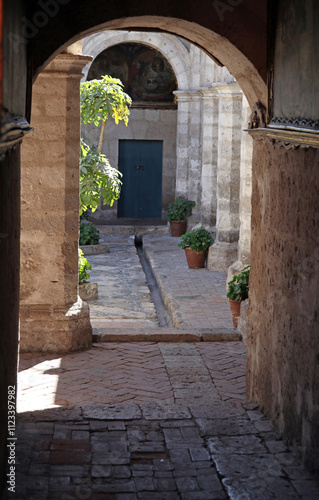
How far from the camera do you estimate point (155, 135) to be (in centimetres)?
2052

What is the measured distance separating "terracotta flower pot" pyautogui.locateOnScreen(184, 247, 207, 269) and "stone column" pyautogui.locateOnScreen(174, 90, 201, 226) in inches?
139

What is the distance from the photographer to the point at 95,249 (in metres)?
15.1

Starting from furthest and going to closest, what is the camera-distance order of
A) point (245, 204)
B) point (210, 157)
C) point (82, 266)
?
point (210, 157), point (245, 204), point (82, 266)

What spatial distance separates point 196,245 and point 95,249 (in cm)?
294

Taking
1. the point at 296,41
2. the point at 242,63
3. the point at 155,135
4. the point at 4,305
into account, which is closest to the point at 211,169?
the point at 155,135

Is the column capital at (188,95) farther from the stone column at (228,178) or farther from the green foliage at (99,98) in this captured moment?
the green foliage at (99,98)

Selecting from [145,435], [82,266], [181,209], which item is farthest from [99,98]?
[145,435]

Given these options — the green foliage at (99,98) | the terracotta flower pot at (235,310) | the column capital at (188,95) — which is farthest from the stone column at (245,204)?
the column capital at (188,95)

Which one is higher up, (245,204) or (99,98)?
(99,98)

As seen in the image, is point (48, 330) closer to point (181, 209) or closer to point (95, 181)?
point (95, 181)

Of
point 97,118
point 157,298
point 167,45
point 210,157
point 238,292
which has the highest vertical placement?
point 167,45

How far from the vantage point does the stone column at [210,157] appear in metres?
14.4

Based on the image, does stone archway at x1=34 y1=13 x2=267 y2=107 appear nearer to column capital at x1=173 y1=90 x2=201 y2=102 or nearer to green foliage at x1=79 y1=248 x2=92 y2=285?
green foliage at x1=79 y1=248 x2=92 y2=285

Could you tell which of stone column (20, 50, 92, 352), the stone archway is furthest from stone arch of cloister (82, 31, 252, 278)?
the stone archway
